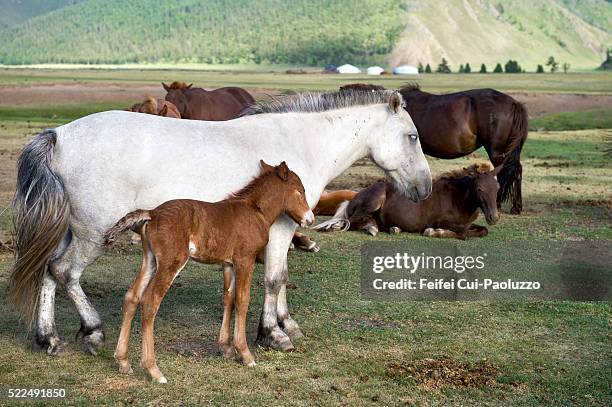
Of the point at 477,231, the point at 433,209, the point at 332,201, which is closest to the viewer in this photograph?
the point at 477,231

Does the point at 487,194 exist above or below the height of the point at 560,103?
above

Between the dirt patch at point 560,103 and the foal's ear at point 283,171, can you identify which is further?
the dirt patch at point 560,103

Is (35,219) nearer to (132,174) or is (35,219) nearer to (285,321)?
(132,174)

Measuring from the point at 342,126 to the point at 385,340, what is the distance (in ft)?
5.93

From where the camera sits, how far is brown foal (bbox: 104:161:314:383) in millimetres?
5875

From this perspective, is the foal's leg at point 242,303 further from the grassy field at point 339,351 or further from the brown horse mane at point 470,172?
the brown horse mane at point 470,172

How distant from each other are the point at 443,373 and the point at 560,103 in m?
50.1

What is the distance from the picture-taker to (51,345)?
21.9ft

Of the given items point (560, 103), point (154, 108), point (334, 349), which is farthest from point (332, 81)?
point (334, 349)

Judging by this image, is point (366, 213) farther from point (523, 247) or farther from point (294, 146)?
point (294, 146)

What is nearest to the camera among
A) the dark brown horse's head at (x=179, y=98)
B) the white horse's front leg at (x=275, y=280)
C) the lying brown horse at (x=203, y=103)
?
the white horse's front leg at (x=275, y=280)

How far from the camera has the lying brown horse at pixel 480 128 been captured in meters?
13.9

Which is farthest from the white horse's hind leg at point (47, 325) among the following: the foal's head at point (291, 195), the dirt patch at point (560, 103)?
the dirt patch at point (560, 103)

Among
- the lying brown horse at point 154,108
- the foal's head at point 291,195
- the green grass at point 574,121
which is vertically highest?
the foal's head at point 291,195
